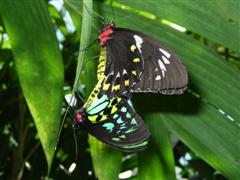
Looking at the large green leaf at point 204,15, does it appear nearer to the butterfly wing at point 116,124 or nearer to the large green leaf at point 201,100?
the large green leaf at point 201,100

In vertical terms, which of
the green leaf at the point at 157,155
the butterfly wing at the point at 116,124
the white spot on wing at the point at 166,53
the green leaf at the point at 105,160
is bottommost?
the green leaf at the point at 157,155

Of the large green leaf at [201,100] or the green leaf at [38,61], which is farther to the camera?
the large green leaf at [201,100]

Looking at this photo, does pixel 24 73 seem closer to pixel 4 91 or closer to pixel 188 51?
pixel 188 51

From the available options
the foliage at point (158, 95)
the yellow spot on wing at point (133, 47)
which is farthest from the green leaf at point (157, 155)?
the yellow spot on wing at point (133, 47)

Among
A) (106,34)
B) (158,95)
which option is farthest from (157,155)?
(106,34)

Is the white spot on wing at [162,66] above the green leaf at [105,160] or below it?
above

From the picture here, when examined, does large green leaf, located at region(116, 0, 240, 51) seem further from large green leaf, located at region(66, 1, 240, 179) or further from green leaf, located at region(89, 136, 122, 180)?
green leaf, located at region(89, 136, 122, 180)

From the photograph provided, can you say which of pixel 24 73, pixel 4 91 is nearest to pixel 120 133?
pixel 24 73
